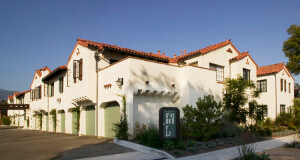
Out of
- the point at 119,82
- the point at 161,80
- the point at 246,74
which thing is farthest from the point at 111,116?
the point at 246,74

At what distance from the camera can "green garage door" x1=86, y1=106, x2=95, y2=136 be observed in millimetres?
16984

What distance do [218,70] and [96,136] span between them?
34.5 ft

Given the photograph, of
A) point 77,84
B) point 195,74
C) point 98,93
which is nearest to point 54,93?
point 77,84

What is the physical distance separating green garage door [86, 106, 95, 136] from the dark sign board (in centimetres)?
799

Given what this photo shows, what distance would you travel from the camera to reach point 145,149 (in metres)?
10.5

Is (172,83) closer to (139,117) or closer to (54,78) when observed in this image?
(139,117)

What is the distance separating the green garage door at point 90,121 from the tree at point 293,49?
790 inches

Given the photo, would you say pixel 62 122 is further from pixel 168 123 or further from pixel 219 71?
pixel 168 123

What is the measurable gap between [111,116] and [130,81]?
10.8 ft

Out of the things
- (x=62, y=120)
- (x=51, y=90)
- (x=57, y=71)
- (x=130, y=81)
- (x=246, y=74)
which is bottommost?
(x=62, y=120)

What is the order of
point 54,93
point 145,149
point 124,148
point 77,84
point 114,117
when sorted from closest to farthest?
point 145,149, point 124,148, point 114,117, point 77,84, point 54,93

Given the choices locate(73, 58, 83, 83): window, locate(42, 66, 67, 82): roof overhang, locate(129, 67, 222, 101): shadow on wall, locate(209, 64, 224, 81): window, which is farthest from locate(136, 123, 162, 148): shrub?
locate(42, 66, 67, 82): roof overhang

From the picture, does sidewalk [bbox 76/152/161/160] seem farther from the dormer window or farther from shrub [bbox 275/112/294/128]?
shrub [bbox 275/112/294/128]

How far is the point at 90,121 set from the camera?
57.1ft
